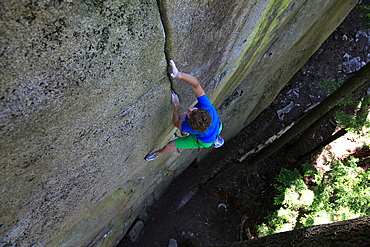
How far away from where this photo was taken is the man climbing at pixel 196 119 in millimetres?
3533

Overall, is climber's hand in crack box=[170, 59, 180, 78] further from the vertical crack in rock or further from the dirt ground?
the dirt ground

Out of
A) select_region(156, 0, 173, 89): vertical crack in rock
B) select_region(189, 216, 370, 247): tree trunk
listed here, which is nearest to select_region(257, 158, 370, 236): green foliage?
select_region(189, 216, 370, 247): tree trunk

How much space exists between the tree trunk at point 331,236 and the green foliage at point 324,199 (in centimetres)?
322

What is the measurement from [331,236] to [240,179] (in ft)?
20.4

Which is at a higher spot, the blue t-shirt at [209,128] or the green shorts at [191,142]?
the blue t-shirt at [209,128]

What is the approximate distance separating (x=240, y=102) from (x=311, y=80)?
4.29m

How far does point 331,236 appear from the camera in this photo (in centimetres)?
306

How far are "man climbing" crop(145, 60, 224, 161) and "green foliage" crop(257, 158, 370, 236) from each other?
4215mm

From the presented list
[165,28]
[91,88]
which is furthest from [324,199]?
[91,88]

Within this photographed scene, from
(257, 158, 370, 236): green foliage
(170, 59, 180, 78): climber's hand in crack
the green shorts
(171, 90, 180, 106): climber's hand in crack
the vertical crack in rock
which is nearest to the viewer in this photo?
the vertical crack in rock

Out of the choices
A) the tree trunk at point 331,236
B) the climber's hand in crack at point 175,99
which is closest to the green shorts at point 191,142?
the climber's hand in crack at point 175,99

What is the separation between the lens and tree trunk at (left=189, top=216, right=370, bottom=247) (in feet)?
9.14

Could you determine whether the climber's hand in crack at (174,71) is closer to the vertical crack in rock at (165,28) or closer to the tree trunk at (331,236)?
the vertical crack in rock at (165,28)

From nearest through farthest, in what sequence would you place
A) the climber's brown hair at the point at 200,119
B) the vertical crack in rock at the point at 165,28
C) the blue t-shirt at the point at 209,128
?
1. the vertical crack in rock at the point at 165,28
2. the climber's brown hair at the point at 200,119
3. the blue t-shirt at the point at 209,128
